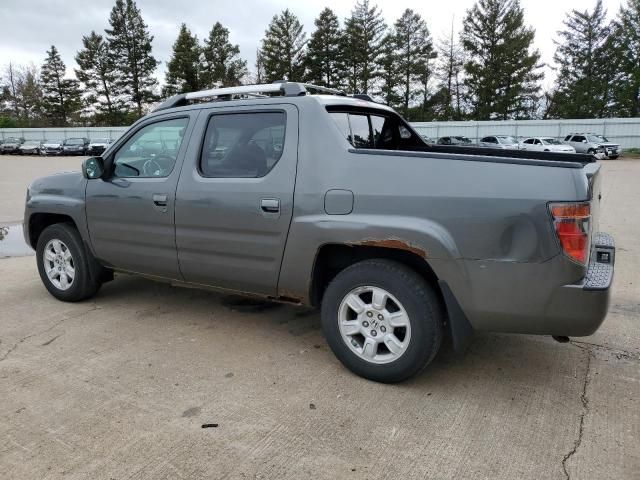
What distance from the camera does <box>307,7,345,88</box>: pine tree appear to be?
194 ft

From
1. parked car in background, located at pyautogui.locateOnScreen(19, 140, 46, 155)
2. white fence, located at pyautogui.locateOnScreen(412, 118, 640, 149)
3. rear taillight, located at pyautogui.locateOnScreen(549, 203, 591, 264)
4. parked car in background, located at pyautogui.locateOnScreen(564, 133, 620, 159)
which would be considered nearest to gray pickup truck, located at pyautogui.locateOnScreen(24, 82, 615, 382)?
rear taillight, located at pyautogui.locateOnScreen(549, 203, 591, 264)

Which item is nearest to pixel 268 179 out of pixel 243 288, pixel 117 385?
pixel 243 288

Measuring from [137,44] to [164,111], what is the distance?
65764 millimetres

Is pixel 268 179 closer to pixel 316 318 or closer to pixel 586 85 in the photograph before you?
pixel 316 318

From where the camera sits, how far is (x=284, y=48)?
5900cm

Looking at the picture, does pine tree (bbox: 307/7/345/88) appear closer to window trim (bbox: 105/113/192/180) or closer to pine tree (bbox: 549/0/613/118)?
pine tree (bbox: 549/0/613/118)

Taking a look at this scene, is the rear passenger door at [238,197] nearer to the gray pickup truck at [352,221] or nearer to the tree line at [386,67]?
the gray pickup truck at [352,221]

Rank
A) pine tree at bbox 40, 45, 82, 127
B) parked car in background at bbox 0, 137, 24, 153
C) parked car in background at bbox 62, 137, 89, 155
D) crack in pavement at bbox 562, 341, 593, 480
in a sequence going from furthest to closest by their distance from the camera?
pine tree at bbox 40, 45, 82, 127 < parked car in background at bbox 0, 137, 24, 153 < parked car in background at bbox 62, 137, 89, 155 < crack in pavement at bbox 562, 341, 593, 480

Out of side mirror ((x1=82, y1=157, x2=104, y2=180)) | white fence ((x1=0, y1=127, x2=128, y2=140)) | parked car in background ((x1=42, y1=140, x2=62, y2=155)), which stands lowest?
side mirror ((x1=82, y1=157, x2=104, y2=180))

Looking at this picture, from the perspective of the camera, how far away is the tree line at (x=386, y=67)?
173 ft

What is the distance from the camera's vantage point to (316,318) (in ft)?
15.0

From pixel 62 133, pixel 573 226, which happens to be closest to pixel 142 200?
pixel 573 226

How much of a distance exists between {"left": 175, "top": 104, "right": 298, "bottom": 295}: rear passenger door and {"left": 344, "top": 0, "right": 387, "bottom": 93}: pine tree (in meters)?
56.4

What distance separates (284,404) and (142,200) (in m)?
2.04
